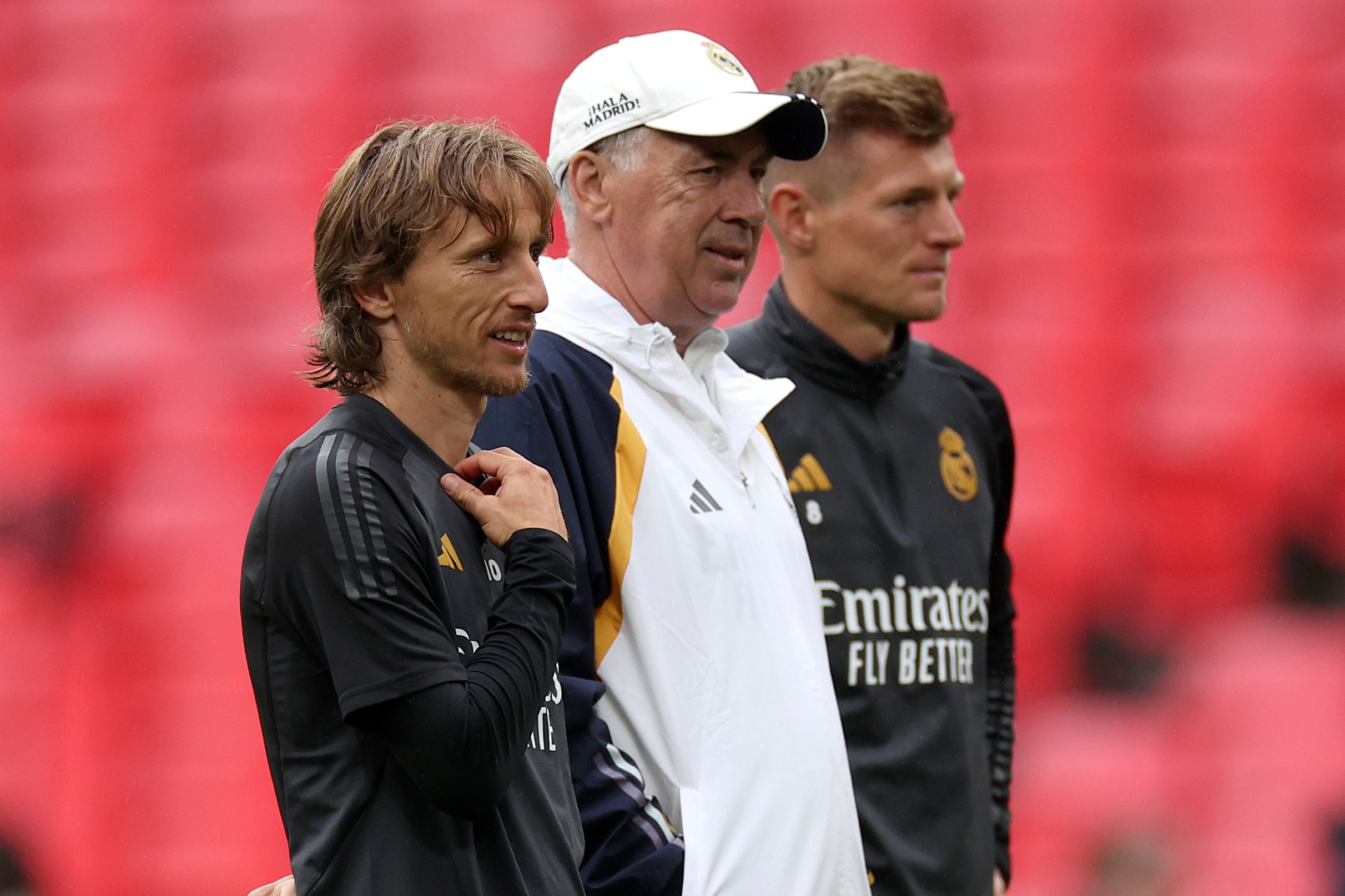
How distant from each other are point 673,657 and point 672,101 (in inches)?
23.2

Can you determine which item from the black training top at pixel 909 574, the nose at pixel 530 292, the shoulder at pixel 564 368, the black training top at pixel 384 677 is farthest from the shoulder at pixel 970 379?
the black training top at pixel 384 677

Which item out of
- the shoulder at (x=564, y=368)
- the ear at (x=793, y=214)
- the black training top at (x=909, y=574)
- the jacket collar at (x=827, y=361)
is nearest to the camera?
the shoulder at (x=564, y=368)

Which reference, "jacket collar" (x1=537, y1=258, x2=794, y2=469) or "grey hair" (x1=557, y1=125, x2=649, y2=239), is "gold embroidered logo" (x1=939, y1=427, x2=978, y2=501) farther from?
"grey hair" (x1=557, y1=125, x2=649, y2=239)

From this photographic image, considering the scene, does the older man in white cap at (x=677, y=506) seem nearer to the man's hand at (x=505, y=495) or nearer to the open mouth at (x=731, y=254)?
the open mouth at (x=731, y=254)

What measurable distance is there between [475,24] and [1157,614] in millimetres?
2067

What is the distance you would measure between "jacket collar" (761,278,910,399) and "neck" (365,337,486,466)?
805mm

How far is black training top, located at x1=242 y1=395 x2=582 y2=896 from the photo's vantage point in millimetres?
978

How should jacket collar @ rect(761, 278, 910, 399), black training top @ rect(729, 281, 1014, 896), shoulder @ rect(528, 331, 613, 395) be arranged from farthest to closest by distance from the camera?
jacket collar @ rect(761, 278, 910, 399) → black training top @ rect(729, 281, 1014, 896) → shoulder @ rect(528, 331, 613, 395)

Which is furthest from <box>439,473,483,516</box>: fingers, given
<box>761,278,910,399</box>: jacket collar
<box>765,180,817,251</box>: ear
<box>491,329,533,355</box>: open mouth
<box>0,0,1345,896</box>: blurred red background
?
<box>0,0,1345,896</box>: blurred red background

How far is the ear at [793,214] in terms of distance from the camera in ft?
6.59

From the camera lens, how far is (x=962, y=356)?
327 cm

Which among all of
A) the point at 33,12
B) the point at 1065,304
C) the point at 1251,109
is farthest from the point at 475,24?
the point at 1251,109

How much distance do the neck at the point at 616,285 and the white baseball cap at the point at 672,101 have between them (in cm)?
9

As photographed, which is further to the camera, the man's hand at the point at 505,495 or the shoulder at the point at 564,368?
the shoulder at the point at 564,368
